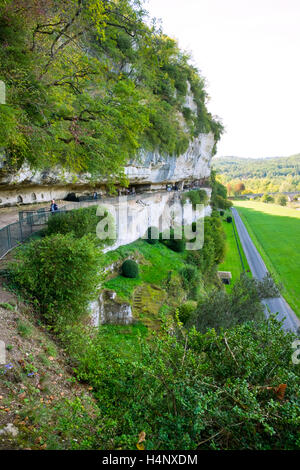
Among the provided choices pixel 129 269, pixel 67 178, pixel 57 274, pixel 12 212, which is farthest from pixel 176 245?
pixel 57 274

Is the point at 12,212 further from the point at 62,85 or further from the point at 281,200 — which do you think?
the point at 281,200

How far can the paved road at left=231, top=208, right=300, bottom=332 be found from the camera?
66.5 feet

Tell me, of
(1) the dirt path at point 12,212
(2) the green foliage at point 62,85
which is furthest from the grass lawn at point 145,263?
(2) the green foliage at point 62,85

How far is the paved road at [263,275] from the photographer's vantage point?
20281 millimetres

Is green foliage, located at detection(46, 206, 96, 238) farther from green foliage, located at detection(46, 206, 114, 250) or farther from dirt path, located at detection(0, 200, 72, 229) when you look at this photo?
dirt path, located at detection(0, 200, 72, 229)

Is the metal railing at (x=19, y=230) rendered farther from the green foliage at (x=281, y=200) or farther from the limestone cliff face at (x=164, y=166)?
the green foliage at (x=281, y=200)

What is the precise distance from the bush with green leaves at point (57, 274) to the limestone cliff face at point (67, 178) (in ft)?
8.01

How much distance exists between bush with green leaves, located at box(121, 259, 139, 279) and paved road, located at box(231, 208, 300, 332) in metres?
8.15

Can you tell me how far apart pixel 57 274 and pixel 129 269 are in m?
7.01

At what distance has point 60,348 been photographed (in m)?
6.99

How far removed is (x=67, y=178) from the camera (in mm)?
14758

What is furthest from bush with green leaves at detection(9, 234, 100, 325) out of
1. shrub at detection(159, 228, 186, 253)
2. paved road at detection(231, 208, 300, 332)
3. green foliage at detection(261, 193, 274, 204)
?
green foliage at detection(261, 193, 274, 204)
